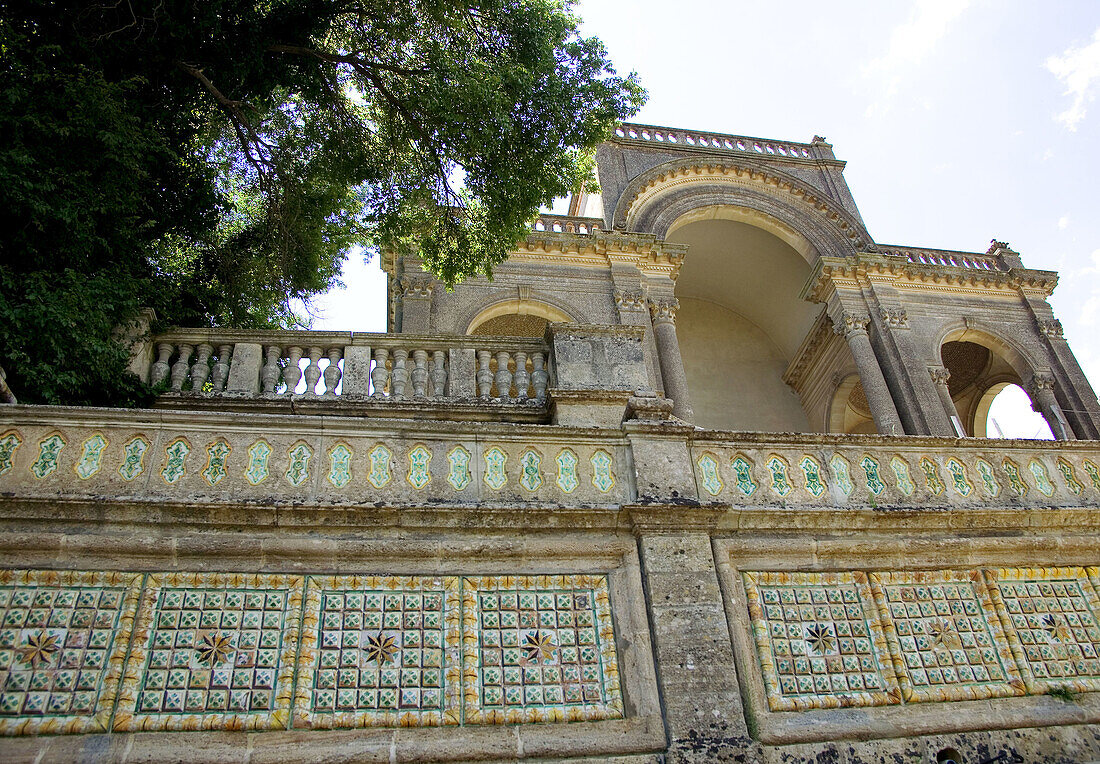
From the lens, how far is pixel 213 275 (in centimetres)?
883

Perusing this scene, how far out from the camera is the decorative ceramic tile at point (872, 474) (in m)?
6.18

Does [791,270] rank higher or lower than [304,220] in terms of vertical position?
higher

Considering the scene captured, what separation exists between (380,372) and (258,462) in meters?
1.72

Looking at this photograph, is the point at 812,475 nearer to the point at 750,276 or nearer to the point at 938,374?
the point at 938,374

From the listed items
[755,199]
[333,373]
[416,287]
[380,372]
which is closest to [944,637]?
[380,372]

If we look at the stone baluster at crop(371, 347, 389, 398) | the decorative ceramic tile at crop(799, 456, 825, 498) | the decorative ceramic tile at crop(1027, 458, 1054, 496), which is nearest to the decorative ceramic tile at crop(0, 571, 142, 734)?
the stone baluster at crop(371, 347, 389, 398)

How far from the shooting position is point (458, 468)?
5.57m

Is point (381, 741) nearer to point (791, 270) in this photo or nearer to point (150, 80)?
point (150, 80)

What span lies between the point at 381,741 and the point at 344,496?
1.52 metres

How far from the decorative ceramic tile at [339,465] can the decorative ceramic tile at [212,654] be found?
2.18 feet

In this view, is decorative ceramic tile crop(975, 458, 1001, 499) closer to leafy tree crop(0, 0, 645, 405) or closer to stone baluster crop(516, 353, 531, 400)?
stone baluster crop(516, 353, 531, 400)

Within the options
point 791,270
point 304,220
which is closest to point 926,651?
point 304,220

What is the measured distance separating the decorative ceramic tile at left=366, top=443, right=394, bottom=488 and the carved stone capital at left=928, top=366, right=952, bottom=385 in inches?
474

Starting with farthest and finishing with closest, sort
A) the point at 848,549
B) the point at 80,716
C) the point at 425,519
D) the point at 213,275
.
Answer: the point at 213,275, the point at 848,549, the point at 425,519, the point at 80,716
